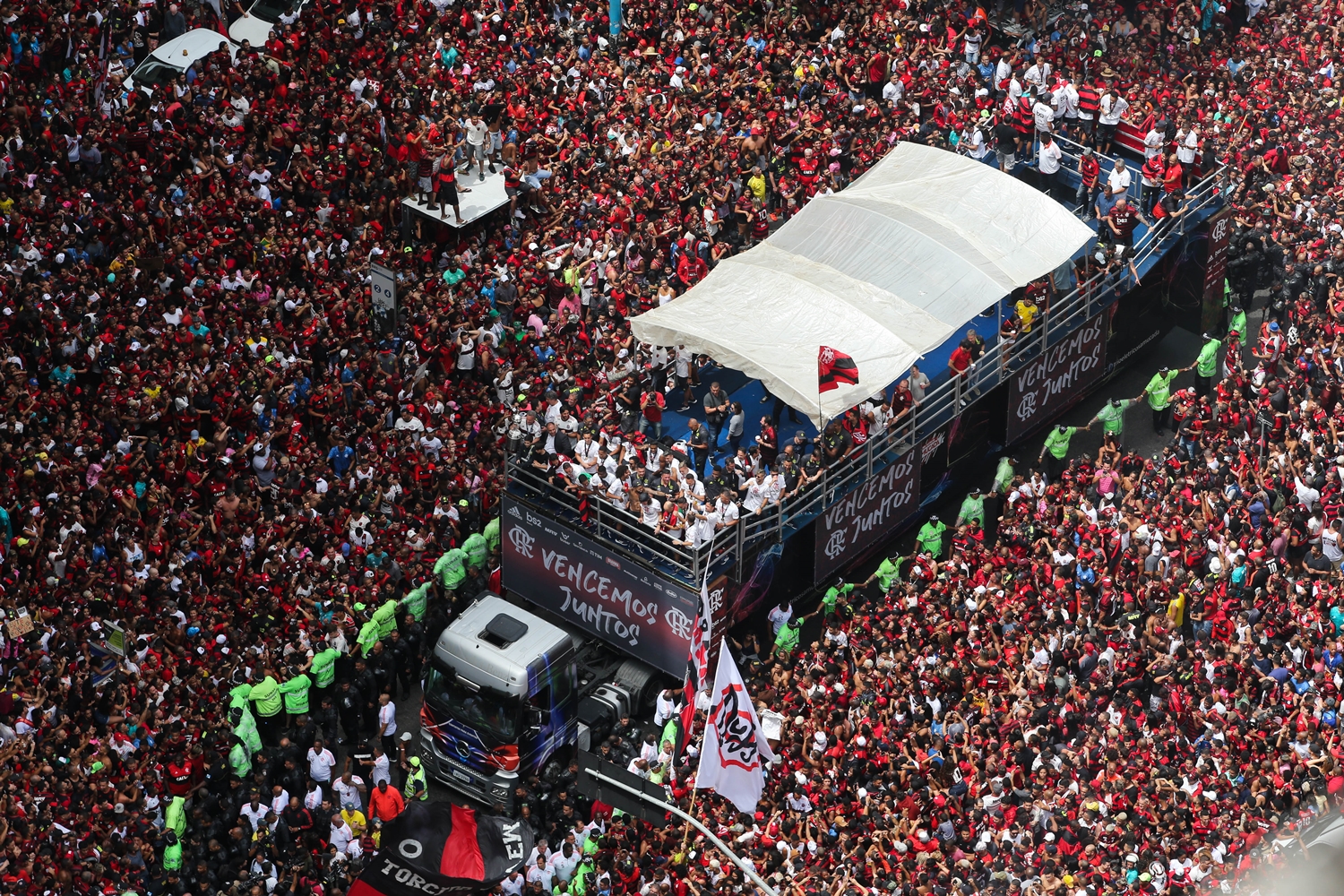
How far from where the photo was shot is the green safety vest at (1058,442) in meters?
39.3

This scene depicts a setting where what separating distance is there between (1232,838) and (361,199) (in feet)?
68.3

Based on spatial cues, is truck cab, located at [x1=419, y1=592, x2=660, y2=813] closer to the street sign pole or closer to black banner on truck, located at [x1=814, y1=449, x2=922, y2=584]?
black banner on truck, located at [x1=814, y1=449, x2=922, y2=584]

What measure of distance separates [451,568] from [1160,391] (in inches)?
493

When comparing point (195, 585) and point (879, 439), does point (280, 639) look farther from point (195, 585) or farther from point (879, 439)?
point (879, 439)

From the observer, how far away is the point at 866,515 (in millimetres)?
37719

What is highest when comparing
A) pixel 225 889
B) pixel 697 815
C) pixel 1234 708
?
pixel 1234 708

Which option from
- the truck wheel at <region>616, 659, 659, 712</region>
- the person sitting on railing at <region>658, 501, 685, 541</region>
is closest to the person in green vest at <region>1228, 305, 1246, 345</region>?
the person sitting on railing at <region>658, 501, 685, 541</region>

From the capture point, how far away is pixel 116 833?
32.1 metres

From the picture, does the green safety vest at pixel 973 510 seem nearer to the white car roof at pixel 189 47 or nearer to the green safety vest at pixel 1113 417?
the green safety vest at pixel 1113 417

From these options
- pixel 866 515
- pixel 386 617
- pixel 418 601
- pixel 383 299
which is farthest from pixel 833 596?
Result: pixel 383 299

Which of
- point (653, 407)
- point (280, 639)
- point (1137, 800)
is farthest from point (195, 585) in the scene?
point (1137, 800)

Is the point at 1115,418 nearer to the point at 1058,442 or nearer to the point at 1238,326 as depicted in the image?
the point at 1058,442

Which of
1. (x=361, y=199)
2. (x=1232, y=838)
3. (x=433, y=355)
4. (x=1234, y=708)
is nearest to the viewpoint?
(x=1232, y=838)

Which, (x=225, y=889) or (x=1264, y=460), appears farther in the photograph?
(x=1264, y=460)
